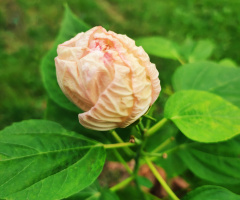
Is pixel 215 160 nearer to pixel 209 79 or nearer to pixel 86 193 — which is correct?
pixel 209 79

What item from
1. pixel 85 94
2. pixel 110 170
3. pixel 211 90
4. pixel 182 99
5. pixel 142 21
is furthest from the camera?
pixel 142 21

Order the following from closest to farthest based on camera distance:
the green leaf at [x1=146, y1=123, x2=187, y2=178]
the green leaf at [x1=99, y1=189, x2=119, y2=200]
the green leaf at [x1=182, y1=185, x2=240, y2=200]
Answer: the green leaf at [x1=182, y1=185, x2=240, y2=200]
the green leaf at [x1=99, y1=189, x2=119, y2=200]
the green leaf at [x1=146, y1=123, x2=187, y2=178]

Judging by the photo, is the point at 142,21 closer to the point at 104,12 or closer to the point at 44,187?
the point at 104,12

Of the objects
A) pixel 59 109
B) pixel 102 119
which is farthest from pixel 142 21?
pixel 102 119

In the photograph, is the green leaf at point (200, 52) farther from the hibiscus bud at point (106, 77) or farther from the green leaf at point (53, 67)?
the hibiscus bud at point (106, 77)

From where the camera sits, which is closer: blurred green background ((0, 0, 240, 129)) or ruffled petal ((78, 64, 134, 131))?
ruffled petal ((78, 64, 134, 131))

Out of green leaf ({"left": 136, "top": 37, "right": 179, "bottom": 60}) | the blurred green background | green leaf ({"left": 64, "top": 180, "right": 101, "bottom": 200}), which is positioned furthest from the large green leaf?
the blurred green background

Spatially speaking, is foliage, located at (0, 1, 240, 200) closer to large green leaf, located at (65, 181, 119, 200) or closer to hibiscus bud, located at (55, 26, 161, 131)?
large green leaf, located at (65, 181, 119, 200)

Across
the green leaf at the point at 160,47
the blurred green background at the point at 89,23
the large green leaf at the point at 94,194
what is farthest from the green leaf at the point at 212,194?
the blurred green background at the point at 89,23
